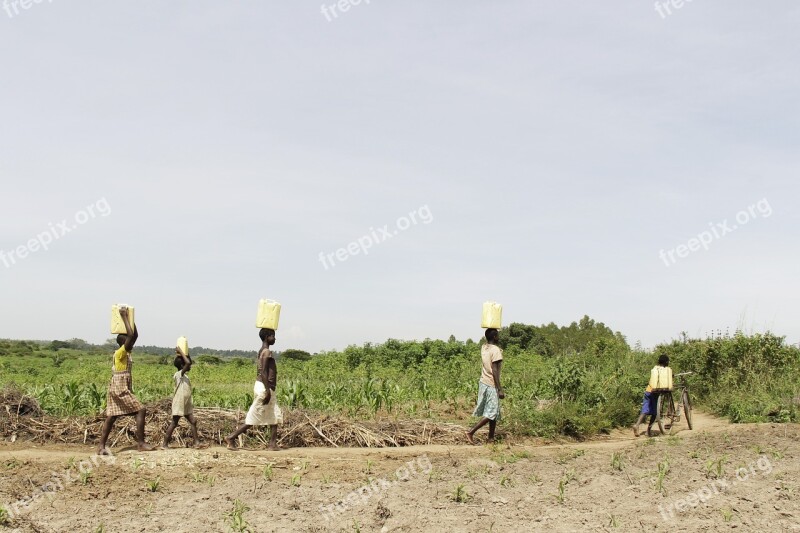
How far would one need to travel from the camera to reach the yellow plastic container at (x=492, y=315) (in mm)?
10492

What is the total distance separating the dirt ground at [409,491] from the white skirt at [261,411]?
1.44 feet

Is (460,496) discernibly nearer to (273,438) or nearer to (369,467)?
(369,467)

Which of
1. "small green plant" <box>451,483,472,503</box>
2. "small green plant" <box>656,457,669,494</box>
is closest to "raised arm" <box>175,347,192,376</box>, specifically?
"small green plant" <box>451,483,472,503</box>

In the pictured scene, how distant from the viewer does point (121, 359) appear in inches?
361

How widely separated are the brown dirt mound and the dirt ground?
1.14 m

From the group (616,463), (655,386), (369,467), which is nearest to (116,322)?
(369,467)

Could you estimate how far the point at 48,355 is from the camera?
3778cm

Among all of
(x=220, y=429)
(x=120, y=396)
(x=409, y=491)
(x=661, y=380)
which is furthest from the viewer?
(x=661, y=380)

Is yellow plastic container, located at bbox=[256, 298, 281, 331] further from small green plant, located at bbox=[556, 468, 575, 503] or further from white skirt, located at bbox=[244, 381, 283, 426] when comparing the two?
small green plant, located at bbox=[556, 468, 575, 503]

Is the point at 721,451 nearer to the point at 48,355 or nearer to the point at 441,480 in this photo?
the point at 441,480

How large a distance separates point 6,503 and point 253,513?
253 cm

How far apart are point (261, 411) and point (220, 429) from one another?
1.59 meters

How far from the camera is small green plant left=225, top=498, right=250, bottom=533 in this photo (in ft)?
20.3

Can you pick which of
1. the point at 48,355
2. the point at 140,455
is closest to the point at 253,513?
the point at 140,455
